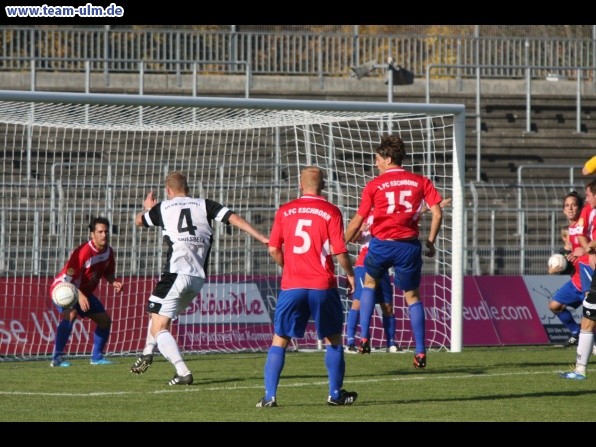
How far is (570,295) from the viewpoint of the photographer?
1585 cm

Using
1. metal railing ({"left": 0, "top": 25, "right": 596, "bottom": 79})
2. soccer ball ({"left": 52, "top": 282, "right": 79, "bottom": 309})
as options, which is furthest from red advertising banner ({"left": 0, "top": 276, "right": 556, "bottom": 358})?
metal railing ({"left": 0, "top": 25, "right": 596, "bottom": 79})

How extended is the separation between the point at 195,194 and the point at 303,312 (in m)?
9.32

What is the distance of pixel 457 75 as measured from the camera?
90.0 feet

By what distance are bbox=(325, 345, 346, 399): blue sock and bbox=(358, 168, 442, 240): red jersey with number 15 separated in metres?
2.93

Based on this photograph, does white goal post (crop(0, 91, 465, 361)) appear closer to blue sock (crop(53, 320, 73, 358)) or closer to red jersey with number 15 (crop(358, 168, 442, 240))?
blue sock (crop(53, 320, 73, 358))

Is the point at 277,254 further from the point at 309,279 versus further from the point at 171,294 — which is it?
the point at 171,294

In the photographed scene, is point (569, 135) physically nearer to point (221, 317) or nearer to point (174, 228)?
point (221, 317)

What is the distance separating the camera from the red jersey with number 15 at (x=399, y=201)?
39.5 ft

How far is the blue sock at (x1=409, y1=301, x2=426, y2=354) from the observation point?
39.4ft

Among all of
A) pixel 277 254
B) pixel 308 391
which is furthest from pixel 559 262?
pixel 277 254

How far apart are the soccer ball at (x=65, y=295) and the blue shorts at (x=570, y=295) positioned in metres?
6.66

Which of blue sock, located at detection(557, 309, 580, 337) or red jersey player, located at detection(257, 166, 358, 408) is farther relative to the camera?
blue sock, located at detection(557, 309, 580, 337)

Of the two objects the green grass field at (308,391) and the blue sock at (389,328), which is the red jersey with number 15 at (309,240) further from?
the blue sock at (389,328)

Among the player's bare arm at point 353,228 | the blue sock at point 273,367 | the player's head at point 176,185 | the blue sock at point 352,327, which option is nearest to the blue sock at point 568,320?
the blue sock at point 352,327
